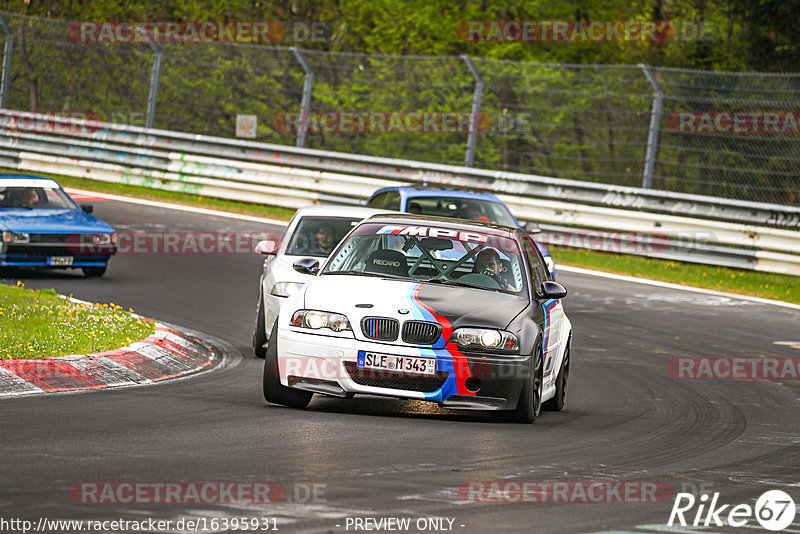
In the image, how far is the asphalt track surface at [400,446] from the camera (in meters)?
6.39

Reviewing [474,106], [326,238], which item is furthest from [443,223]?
[474,106]

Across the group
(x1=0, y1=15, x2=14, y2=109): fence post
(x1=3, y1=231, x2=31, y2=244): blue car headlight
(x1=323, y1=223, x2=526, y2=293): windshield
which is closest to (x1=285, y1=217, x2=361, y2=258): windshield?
(x1=323, y1=223, x2=526, y2=293): windshield

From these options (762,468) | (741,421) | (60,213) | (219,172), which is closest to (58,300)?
(60,213)

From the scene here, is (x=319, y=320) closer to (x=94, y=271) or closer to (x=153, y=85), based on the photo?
(x=94, y=271)

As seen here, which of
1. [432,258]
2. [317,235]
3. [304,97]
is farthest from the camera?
[304,97]

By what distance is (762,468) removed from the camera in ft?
27.0

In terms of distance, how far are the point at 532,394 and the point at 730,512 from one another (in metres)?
2.77

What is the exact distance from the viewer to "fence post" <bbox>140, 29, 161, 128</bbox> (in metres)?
28.5

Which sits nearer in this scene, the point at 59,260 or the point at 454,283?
the point at 454,283

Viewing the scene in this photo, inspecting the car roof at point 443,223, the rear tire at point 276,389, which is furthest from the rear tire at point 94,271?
the rear tire at point 276,389

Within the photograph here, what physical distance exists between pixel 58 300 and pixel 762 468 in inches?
312

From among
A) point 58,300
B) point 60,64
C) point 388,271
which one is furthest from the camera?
point 60,64

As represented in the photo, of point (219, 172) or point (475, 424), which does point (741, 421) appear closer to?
point (475, 424)

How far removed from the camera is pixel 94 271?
1806 cm
